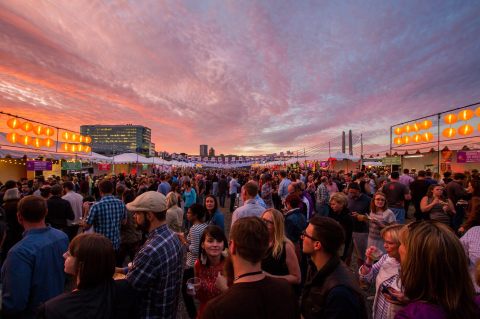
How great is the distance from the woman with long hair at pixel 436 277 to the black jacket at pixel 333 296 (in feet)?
1.07

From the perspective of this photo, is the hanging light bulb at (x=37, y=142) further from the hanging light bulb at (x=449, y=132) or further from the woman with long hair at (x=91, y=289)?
the hanging light bulb at (x=449, y=132)

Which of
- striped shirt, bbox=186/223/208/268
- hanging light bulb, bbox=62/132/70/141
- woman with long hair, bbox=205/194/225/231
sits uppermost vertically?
hanging light bulb, bbox=62/132/70/141

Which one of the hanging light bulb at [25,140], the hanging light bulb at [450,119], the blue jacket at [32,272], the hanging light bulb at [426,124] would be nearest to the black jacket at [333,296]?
the blue jacket at [32,272]

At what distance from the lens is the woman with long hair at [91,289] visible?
4.74 ft

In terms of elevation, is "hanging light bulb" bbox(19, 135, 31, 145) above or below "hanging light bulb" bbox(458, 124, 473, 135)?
below

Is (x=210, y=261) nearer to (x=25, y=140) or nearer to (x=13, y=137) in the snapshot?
(x=13, y=137)

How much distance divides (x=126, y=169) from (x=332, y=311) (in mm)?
29258

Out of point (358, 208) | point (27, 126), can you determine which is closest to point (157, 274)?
point (358, 208)

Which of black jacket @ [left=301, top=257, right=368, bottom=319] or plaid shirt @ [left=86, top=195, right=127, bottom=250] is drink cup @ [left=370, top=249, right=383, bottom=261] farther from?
plaid shirt @ [left=86, top=195, right=127, bottom=250]

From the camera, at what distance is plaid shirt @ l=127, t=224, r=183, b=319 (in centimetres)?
195

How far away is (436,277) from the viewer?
50.4 inches

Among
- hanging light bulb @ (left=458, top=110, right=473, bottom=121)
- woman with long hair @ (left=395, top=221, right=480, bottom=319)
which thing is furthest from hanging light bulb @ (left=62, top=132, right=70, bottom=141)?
hanging light bulb @ (left=458, top=110, right=473, bottom=121)

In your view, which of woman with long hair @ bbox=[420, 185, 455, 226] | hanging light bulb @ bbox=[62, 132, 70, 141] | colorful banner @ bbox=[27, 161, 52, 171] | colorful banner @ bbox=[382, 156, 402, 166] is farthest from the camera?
hanging light bulb @ bbox=[62, 132, 70, 141]

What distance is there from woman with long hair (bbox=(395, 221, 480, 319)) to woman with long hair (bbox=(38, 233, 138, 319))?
1680 mm
